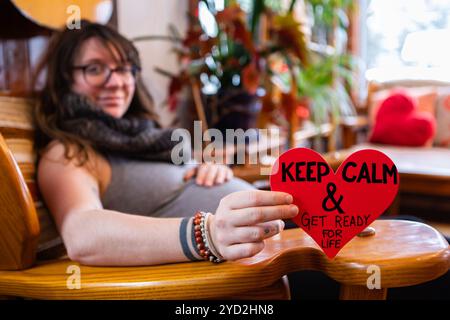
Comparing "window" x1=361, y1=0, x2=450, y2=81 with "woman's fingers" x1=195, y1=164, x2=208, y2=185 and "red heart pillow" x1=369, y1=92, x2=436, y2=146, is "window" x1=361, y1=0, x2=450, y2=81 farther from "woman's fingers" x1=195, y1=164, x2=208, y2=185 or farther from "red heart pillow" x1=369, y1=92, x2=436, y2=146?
"woman's fingers" x1=195, y1=164, x2=208, y2=185

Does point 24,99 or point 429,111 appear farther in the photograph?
point 429,111

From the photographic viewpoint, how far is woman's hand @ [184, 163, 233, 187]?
985 mm

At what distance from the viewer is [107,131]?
0.97m

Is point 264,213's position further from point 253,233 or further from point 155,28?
point 155,28

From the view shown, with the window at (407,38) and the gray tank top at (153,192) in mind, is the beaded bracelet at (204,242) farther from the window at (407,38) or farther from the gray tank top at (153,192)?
the window at (407,38)

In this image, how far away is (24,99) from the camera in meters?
0.99

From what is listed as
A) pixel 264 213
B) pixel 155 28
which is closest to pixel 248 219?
pixel 264 213

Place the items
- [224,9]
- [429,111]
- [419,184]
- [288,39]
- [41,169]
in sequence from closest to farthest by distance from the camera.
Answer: [41,169] → [224,9] → [288,39] → [419,184] → [429,111]

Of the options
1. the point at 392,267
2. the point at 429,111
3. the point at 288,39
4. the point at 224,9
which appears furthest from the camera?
the point at 429,111

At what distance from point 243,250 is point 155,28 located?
1.59m

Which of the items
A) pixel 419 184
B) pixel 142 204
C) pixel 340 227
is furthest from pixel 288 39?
pixel 340 227

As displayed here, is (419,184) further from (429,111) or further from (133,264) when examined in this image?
(133,264)
